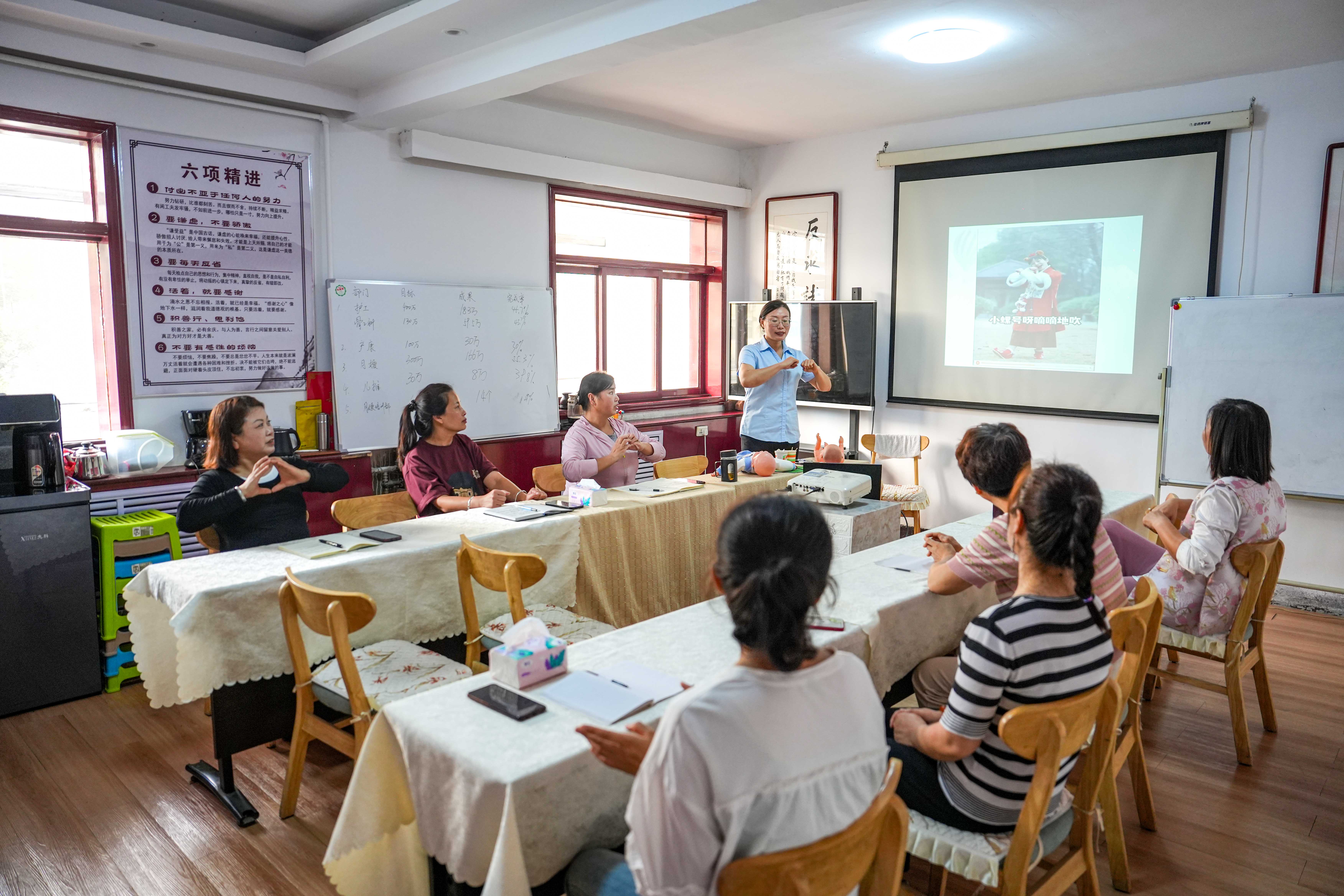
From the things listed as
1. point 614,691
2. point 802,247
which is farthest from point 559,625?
point 802,247

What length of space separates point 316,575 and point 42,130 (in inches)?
104

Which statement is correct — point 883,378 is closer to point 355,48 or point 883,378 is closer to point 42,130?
point 355,48

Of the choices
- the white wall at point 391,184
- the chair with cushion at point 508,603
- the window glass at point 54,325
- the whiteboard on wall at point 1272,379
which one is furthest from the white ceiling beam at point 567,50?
the whiteboard on wall at point 1272,379

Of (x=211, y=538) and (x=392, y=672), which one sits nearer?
(x=392, y=672)

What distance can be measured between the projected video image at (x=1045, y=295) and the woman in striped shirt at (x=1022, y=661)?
4091 mm

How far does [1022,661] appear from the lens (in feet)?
5.08

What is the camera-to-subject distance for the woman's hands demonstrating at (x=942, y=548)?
8.23ft

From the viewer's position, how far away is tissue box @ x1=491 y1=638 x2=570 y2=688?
1.74 meters

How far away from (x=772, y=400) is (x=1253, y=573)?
2.59 meters

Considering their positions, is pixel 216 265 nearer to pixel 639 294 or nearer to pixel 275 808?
pixel 275 808

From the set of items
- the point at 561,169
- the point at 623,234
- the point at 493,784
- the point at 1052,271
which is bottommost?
the point at 493,784

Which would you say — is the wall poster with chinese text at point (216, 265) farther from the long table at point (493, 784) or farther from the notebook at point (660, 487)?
the long table at point (493, 784)

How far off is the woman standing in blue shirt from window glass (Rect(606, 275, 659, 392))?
150 cm

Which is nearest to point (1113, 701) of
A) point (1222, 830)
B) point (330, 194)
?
point (1222, 830)
